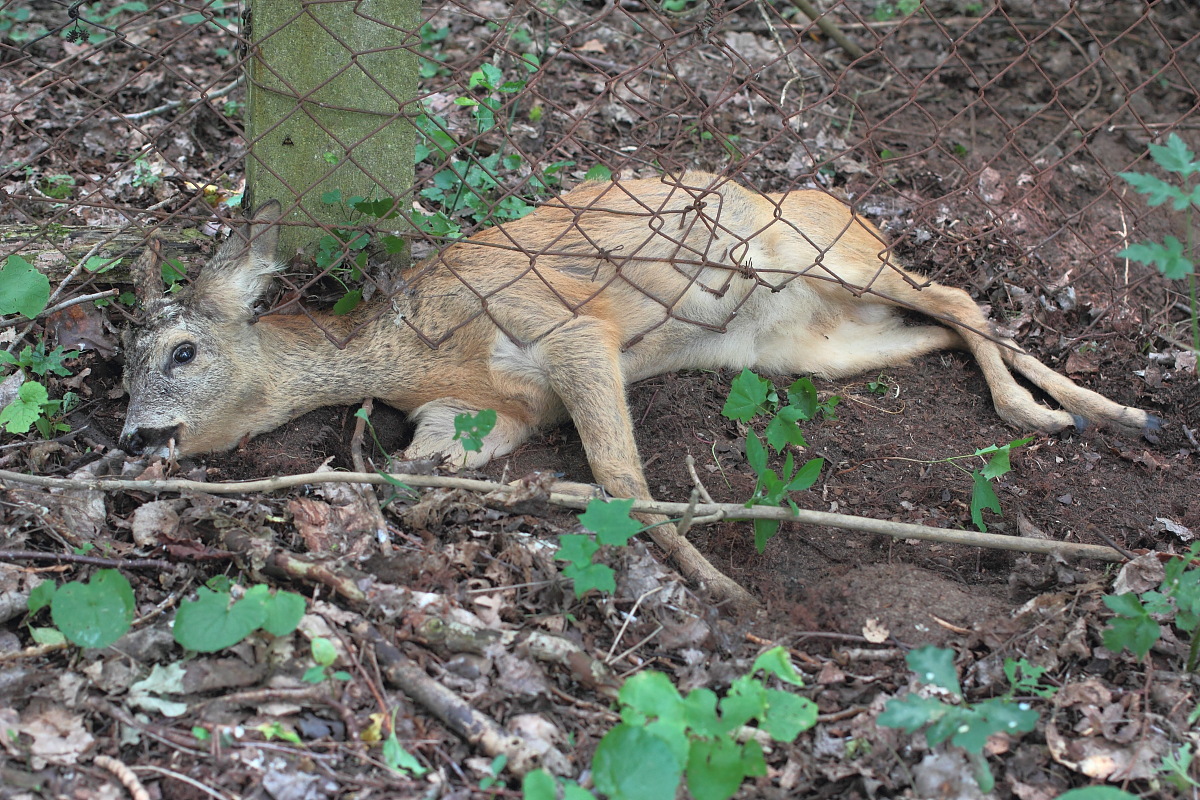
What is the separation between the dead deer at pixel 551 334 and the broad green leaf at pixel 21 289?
0.52 meters

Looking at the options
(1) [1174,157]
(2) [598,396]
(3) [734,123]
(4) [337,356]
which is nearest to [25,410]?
(4) [337,356]

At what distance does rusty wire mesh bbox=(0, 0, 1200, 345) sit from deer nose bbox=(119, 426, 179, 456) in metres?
0.86

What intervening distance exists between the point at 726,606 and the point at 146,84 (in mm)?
5346

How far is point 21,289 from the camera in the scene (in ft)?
11.8

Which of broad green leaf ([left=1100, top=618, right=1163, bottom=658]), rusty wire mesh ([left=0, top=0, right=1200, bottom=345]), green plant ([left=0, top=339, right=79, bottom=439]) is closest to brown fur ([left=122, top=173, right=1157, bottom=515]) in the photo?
rusty wire mesh ([left=0, top=0, right=1200, bottom=345])

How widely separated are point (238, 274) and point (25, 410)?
100cm

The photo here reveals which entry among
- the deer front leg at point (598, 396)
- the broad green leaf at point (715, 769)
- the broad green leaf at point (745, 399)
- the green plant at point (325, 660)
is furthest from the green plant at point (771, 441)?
the green plant at point (325, 660)

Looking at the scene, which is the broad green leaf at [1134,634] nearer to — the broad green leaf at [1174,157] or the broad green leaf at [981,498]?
the broad green leaf at [981,498]

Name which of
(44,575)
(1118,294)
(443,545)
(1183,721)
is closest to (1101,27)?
(1118,294)

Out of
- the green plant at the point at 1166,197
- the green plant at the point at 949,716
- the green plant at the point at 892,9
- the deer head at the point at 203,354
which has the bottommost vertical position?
the deer head at the point at 203,354

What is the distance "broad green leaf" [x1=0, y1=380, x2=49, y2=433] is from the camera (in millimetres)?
3592

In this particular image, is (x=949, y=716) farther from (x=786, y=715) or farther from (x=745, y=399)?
(x=745, y=399)

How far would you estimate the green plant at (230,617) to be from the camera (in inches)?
96.3

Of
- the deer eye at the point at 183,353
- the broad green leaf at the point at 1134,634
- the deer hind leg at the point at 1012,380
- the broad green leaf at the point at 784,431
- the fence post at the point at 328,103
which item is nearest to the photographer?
the broad green leaf at the point at 1134,634
